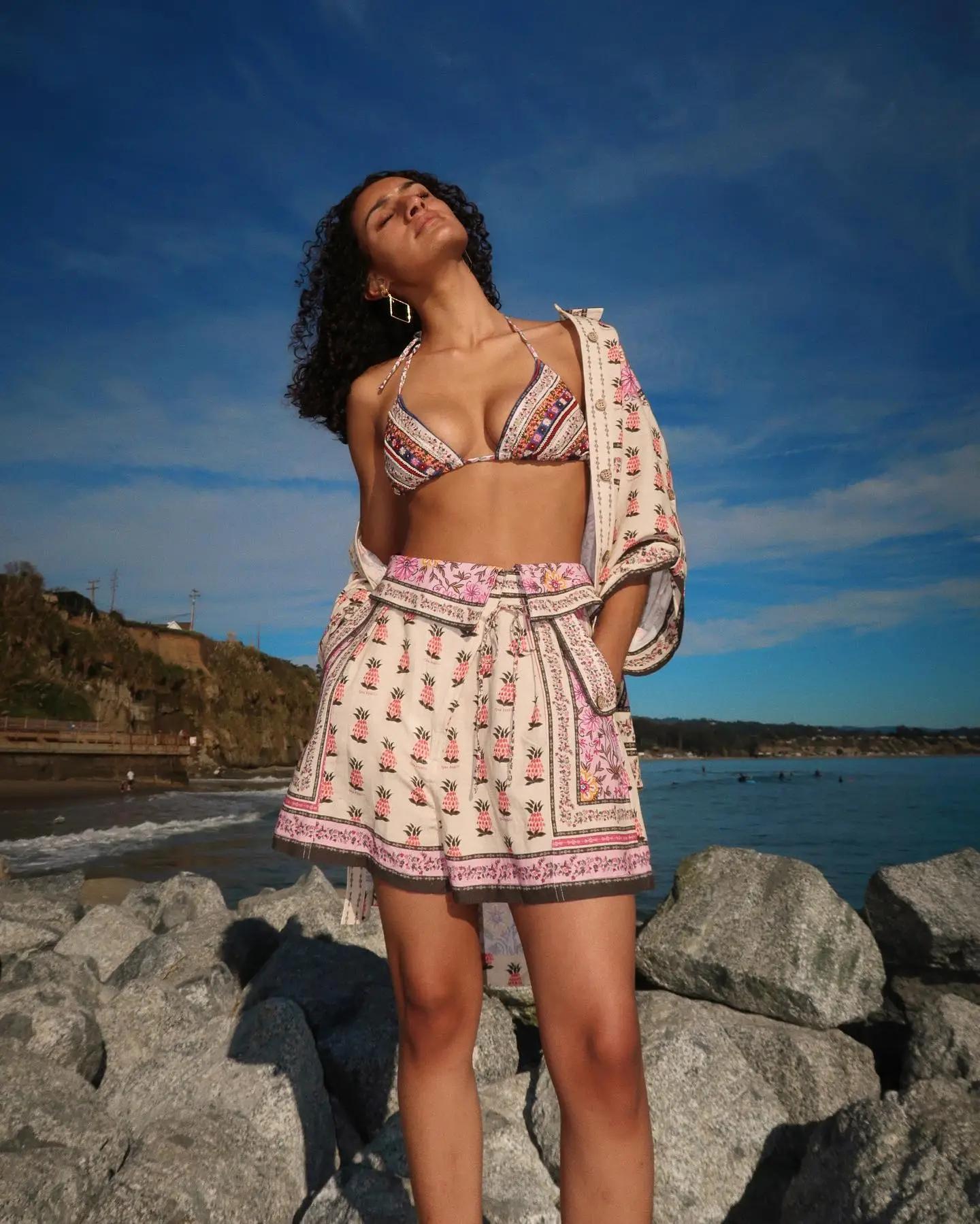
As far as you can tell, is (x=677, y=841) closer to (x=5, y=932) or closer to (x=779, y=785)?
(x=5, y=932)

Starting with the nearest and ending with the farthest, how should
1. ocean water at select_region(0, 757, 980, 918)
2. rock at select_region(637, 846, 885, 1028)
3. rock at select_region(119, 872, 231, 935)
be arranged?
rock at select_region(637, 846, 885, 1028), rock at select_region(119, 872, 231, 935), ocean water at select_region(0, 757, 980, 918)

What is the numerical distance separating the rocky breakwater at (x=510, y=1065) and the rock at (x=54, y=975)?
2 centimetres

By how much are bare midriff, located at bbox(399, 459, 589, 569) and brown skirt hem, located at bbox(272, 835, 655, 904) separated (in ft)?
2.36

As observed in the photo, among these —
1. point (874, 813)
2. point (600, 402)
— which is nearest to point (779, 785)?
point (874, 813)

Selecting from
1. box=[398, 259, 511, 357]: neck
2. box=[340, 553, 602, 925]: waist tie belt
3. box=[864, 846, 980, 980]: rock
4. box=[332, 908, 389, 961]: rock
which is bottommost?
box=[332, 908, 389, 961]: rock

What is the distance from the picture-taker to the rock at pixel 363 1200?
2.42 meters

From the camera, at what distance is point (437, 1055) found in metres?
1.97

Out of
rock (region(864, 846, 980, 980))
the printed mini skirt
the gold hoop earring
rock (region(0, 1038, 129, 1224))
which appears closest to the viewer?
the printed mini skirt

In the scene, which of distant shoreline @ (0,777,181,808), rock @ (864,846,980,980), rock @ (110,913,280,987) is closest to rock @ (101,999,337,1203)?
rock @ (110,913,280,987)

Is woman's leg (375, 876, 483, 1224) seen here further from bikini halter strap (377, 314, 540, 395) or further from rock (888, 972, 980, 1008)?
rock (888, 972, 980, 1008)

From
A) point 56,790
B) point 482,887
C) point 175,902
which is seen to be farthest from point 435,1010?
point 56,790

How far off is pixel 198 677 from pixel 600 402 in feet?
215

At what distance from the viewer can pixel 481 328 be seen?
2467 mm

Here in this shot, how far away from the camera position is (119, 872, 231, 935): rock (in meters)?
6.44
